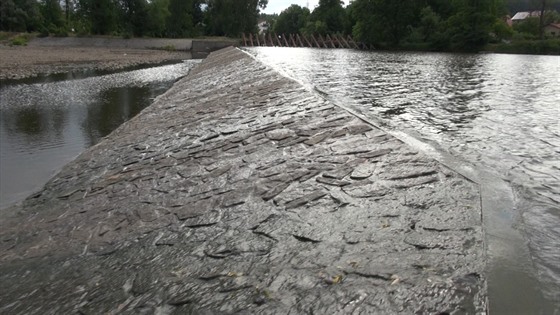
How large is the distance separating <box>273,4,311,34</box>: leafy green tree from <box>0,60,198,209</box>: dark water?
81.5m

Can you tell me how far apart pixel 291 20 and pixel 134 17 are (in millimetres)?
45297

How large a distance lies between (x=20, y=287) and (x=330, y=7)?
281ft

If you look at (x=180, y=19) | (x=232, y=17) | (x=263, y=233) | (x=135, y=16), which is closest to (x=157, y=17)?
(x=135, y=16)

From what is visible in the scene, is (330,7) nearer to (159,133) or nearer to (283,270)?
(159,133)

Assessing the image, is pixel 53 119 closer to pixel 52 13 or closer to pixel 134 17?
pixel 134 17

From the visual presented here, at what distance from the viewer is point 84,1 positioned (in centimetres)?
6931

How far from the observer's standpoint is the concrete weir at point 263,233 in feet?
8.86

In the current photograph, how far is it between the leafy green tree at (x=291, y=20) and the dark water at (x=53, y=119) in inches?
3208

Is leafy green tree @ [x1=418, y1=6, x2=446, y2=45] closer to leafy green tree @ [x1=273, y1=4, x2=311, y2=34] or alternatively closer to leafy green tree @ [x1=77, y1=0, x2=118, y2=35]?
leafy green tree @ [x1=273, y1=4, x2=311, y2=34]

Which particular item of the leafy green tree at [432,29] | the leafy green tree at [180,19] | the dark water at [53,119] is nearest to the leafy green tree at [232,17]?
the leafy green tree at [180,19]

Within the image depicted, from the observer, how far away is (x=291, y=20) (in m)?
103

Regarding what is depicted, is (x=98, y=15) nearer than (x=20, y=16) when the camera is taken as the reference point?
No

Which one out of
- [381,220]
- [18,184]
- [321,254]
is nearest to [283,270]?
[321,254]

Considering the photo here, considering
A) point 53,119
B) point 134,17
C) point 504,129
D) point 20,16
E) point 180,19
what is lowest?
point 53,119
